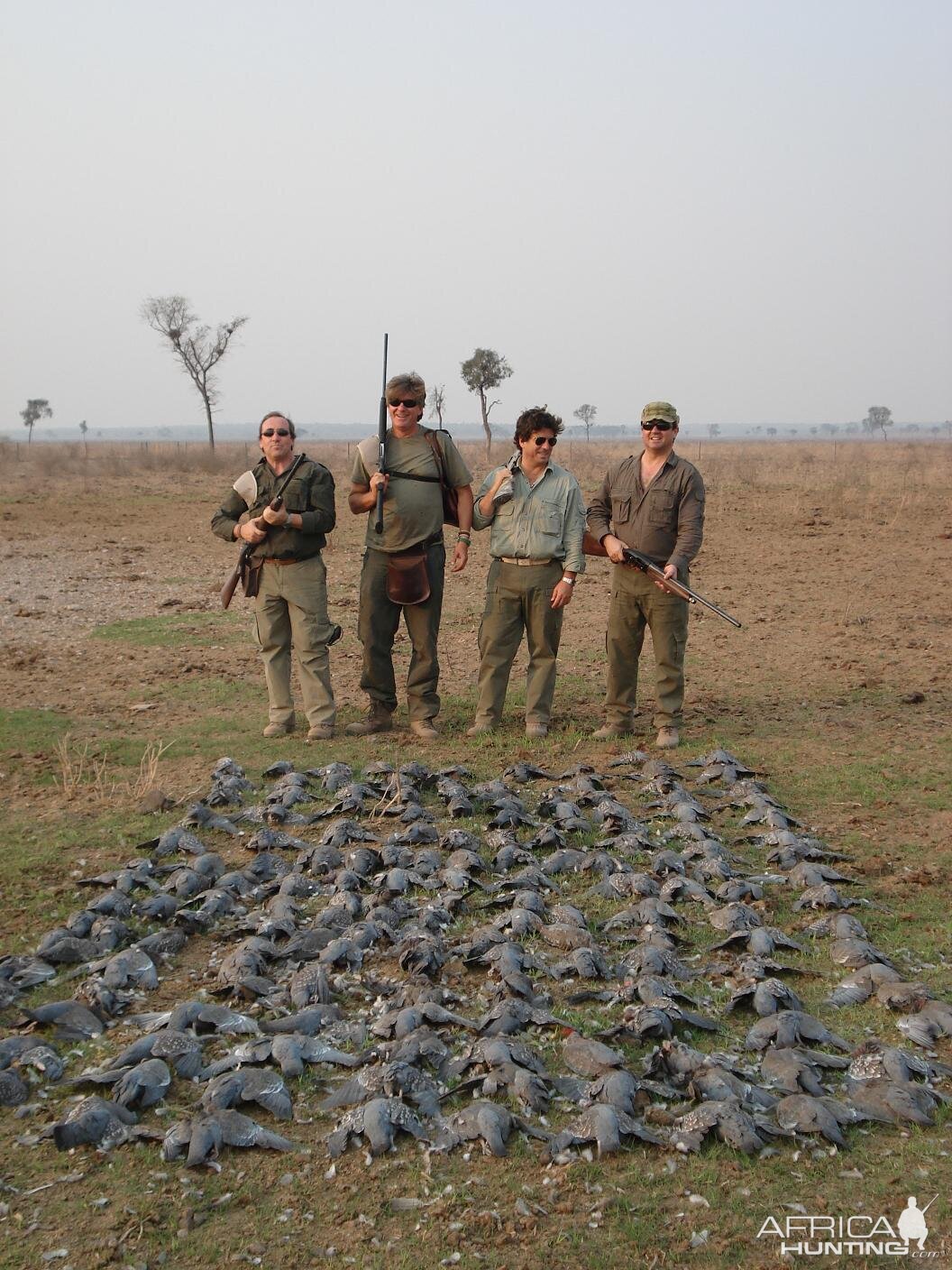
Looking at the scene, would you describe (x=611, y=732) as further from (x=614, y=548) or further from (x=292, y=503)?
(x=292, y=503)

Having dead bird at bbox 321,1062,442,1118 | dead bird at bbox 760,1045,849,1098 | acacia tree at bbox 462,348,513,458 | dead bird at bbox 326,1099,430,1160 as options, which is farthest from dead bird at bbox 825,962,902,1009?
acacia tree at bbox 462,348,513,458

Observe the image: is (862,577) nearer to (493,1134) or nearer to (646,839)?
(646,839)

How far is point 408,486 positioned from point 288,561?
1.08 meters

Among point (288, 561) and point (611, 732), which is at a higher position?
point (288, 561)

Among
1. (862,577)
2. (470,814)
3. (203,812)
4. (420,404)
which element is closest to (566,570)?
(420,404)

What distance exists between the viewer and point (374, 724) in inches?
372

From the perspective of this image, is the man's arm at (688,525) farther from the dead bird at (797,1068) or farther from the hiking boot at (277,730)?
the dead bird at (797,1068)

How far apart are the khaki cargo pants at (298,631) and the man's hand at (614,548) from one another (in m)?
2.13

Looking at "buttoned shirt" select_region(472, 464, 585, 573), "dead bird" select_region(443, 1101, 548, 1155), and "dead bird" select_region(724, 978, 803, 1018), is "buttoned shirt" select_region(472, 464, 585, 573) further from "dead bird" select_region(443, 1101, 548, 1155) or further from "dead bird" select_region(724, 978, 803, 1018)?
"dead bird" select_region(443, 1101, 548, 1155)

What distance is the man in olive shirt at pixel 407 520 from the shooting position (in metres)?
8.73

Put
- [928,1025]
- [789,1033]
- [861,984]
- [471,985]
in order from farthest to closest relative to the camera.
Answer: [471,985] → [861,984] → [928,1025] → [789,1033]

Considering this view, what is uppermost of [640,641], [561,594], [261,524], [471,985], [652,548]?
[261,524]

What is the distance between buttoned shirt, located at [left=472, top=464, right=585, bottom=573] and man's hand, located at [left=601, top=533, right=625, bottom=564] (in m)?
0.20

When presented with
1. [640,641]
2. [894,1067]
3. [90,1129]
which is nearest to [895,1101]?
[894,1067]
